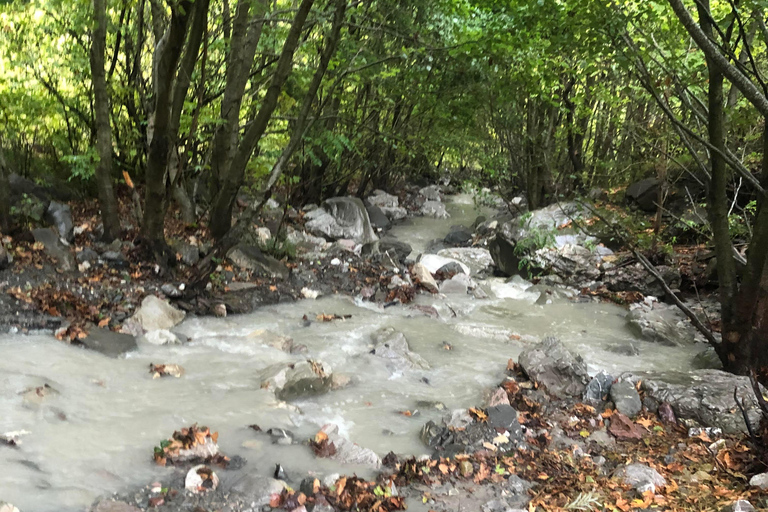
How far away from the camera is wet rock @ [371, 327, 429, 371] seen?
5157 mm

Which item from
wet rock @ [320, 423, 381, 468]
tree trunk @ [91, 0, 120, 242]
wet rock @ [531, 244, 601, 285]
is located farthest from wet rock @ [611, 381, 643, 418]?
tree trunk @ [91, 0, 120, 242]

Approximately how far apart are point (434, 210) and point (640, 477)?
13.9 m

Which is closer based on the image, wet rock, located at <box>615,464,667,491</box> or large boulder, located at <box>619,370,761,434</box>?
wet rock, located at <box>615,464,667,491</box>

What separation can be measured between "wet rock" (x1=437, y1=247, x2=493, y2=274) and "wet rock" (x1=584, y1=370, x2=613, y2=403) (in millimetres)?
5112

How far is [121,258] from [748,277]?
6612 millimetres

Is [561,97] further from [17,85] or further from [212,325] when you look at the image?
[17,85]

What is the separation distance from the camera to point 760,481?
108 inches

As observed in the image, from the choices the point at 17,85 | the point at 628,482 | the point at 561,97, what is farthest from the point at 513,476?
the point at 561,97

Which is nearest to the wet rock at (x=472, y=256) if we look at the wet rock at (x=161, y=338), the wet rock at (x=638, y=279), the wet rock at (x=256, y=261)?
the wet rock at (x=638, y=279)

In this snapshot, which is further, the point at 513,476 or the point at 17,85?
the point at 17,85

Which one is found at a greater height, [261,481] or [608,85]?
[608,85]

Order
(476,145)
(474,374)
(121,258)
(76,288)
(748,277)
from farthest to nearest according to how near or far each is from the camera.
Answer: (476,145) → (121,258) → (76,288) → (474,374) → (748,277)

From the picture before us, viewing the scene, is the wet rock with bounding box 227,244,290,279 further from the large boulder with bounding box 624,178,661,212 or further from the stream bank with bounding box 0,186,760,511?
the large boulder with bounding box 624,178,661,212

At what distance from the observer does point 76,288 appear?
216 inches
